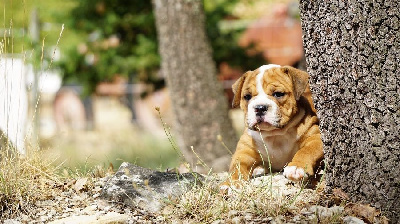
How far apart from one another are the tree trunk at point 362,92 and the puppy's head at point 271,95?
1.69ft

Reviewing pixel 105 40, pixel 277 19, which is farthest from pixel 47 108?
pixel 105 40

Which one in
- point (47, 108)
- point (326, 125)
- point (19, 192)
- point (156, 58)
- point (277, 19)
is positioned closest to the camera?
point (326, 125)

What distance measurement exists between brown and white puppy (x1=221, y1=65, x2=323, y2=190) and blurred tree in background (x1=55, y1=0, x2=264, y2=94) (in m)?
6.56

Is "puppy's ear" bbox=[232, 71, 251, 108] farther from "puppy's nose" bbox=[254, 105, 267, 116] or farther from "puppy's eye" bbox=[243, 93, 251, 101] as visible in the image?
"puppy's nose" bbox=[254, 105, 267, 116]

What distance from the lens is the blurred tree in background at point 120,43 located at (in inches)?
430

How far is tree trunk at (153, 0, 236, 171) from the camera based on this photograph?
7891 millimetres

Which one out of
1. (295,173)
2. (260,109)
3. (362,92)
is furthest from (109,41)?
(362,92)

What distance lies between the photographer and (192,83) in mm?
7953

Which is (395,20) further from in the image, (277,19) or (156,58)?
(277,19)

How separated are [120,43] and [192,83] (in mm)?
3818

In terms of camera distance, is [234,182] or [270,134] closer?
[234,182]

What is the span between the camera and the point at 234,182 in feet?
13.4

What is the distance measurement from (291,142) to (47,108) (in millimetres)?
19268

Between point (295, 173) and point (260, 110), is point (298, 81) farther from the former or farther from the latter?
point (295, 173)
